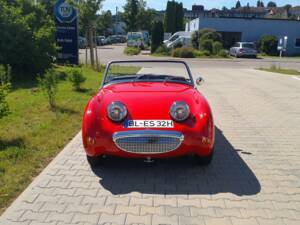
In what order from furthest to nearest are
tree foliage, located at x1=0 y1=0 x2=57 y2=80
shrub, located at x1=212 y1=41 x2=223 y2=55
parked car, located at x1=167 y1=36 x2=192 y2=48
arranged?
1. parked car, located at x1=167 y1=36 x2=192 y2=48
2. shrub, located at x1=212 y1=41 x2=223 y2=55
3. tree foliage, located at x1=0 y1=0 x2=57 y2=80

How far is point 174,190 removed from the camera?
14.9ft

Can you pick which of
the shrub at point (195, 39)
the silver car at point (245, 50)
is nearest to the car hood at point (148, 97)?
the silver car at point (245, 50)

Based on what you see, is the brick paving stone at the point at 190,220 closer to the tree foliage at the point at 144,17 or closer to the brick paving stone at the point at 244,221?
the brick paving stone at the point at 244,221

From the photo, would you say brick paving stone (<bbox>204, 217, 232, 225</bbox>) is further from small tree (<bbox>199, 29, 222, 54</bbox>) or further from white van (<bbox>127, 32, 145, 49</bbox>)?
white van (<bbox>127, 32, 145, 49</bbox>)

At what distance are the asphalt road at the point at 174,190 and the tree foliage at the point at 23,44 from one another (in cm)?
800

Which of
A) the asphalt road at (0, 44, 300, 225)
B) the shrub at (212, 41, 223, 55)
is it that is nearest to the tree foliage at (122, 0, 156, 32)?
the shrub at (212, 41, 223, 55)

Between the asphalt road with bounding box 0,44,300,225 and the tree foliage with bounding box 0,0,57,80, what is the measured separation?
8.00 m

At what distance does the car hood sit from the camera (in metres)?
4.94

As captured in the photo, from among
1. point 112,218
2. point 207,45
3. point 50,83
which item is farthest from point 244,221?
point 207,45

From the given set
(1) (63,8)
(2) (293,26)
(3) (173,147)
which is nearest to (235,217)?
(3) (173,147)

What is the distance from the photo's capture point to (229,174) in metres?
5.07

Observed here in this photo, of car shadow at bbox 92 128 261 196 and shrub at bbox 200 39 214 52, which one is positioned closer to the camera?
car shadow at bbox 92 128 261 196

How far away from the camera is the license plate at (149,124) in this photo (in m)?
4.75

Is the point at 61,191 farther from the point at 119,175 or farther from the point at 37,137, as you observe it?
the point at 37,137
